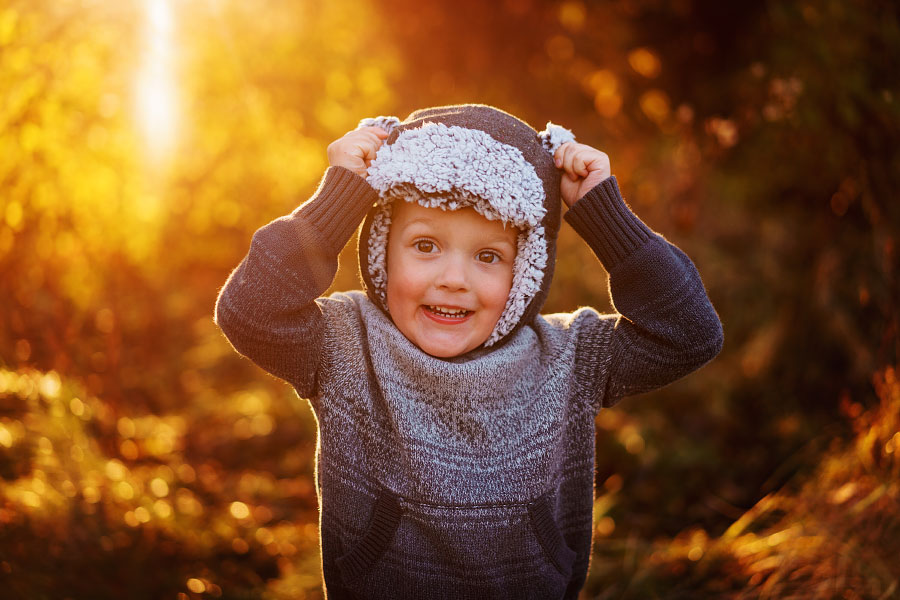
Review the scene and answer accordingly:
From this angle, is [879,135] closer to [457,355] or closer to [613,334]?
[613,334]

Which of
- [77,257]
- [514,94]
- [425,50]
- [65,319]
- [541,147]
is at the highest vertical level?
[425,50]

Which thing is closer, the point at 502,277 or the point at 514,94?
the point at 502,277

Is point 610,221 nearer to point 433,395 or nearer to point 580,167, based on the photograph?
point 580,167

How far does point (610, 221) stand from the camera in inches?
75.8

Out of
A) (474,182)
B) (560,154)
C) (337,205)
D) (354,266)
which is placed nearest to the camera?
(474,182)

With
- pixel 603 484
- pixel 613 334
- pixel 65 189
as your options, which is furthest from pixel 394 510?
pixel 65 189

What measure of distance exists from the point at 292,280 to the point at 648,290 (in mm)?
979

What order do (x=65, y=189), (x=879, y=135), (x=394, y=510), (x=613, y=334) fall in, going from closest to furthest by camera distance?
(x=394, y=510) → (x=613, y=334) → (x=879, y=135) → (x=65, y=189)

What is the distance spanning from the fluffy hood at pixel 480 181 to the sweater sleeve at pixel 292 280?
0.34 ft

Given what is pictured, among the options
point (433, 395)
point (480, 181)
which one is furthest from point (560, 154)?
point (433, 395)

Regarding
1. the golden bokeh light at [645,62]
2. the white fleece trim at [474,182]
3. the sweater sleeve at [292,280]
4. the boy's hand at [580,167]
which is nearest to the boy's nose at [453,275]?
the white fleece trim at [474,182]

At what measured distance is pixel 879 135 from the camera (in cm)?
341

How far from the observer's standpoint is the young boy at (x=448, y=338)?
6.06 feet

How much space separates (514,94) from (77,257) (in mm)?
3525
